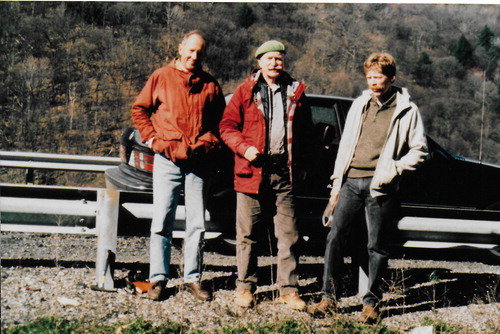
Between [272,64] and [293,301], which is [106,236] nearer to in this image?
[293,301]

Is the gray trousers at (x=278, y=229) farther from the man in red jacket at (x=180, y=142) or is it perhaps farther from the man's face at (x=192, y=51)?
the man's face at (x=192, y=51)

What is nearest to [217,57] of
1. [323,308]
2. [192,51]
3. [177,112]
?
[192,51]

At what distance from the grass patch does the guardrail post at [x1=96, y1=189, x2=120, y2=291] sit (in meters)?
0.60

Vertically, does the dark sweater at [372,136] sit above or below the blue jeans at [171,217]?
above

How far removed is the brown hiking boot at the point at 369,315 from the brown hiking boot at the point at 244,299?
2.68 ft

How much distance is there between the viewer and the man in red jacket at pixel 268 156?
12.1 ft

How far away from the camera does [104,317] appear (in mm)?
3352

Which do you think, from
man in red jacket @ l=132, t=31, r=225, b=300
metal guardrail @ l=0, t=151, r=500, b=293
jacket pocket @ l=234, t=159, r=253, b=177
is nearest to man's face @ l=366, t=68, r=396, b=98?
jacket pocket @ l=234, t=159, r=253, b=177

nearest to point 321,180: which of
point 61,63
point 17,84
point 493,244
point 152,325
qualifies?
point 493,244

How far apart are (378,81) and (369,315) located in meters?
1.72

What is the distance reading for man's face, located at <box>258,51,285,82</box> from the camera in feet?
12.1

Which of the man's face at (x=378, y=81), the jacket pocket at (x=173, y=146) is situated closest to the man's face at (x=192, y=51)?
the jacket pocket at (x=173, y=146)

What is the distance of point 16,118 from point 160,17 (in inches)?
568

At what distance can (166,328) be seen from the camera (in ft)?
10.6
